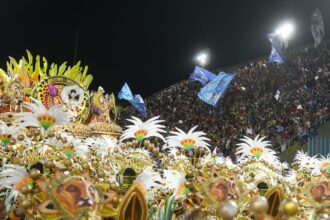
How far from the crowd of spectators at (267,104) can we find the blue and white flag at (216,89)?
6.47 ft

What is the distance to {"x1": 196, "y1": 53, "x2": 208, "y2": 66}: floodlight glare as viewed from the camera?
18578 mm

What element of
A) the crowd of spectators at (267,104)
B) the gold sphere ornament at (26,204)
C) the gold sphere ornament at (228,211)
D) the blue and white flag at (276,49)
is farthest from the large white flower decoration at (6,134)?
the blue and white flag at (276,49)

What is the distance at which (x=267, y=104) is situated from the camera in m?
13.5

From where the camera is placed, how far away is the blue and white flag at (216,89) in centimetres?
1104

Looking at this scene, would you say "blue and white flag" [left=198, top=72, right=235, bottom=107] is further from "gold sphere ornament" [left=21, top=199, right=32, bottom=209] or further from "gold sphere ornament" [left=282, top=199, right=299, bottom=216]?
"gold sphere ornament" [left=282, top=199, right=299, bottom=216]

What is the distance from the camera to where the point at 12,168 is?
6.79 ft

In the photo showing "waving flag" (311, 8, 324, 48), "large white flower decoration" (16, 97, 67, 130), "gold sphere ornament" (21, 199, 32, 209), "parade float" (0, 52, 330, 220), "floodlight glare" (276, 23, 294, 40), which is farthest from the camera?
"waving flag" (311, 8, 324, 48)

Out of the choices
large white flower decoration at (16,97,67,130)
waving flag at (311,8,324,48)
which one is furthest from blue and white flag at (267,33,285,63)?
large white flower decoration at (16,97,67,130)

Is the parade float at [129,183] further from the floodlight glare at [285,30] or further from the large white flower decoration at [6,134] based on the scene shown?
the floodlight glare at [285,30]

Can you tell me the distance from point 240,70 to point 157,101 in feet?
13.6

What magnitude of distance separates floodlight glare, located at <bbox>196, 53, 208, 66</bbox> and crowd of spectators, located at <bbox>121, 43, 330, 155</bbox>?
1.42 m

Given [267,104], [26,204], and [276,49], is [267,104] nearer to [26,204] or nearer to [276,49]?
[276,49]

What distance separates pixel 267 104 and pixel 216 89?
3.01m

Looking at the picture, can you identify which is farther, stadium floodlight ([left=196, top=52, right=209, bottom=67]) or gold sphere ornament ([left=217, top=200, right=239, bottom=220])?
stadium floodlight ([left=196, top=52, right=209, bottom=67])
